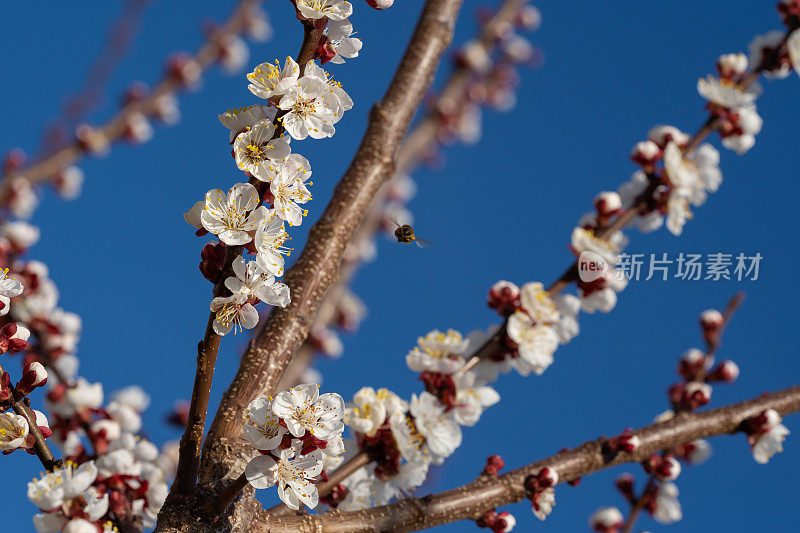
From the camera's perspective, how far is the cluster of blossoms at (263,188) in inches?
53.6

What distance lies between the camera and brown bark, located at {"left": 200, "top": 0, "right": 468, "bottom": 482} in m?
1.80

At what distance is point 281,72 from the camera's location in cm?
139

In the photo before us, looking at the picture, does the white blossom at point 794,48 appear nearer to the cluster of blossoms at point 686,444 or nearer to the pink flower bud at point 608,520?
the cluster of blossoms at point 686,444

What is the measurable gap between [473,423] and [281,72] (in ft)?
5.11

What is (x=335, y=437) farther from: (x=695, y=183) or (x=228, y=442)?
(x=695, y=183)

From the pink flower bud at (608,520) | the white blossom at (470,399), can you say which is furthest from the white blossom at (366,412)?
the pink flower bud at (608,520)

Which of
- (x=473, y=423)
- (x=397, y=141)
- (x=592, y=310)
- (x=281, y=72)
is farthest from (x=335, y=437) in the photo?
(x=592, y=310)

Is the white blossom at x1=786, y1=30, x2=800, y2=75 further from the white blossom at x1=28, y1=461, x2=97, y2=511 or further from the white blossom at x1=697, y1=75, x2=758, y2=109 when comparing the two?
the white blossom at x1=28, y1=461, x2=97, y2=511

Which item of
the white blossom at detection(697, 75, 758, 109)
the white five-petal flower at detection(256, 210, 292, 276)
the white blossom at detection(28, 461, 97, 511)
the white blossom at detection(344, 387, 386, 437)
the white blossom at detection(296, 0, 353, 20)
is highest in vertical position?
the white blossom at detection(697, 75, 758, 109)

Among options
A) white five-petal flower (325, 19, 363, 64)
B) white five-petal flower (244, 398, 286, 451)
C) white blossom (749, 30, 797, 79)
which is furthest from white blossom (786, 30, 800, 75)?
white five-petal flower (244, 398, 286, 451)

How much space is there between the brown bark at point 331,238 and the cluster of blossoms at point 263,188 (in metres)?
0.47

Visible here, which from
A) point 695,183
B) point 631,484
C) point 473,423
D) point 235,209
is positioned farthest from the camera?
point 631,484

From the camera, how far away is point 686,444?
3.06 m

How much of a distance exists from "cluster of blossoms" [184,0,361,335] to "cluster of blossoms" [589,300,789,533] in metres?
1.52
